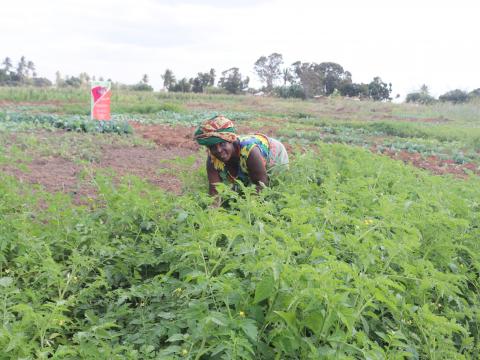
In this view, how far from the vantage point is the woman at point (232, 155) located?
379 cm

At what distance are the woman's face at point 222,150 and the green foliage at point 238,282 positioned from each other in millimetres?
653

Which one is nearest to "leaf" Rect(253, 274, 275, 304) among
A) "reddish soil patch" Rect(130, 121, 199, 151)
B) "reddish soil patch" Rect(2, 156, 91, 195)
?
"reddish soil patch" Rect(2, 156, 91, 195)

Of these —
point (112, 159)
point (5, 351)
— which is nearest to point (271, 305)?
point (5, 351)

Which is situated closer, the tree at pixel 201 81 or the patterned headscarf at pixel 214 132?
the patterned headscarf at pixel 214 132

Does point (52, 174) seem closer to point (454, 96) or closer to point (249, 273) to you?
point (249, 273)

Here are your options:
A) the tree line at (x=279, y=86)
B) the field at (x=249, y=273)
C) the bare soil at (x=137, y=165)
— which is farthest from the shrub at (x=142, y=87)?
the field at (x=249, y=273)

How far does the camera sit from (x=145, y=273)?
→ 2754 mm

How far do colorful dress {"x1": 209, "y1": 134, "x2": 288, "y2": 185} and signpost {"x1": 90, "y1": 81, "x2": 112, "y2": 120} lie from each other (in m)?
9.84

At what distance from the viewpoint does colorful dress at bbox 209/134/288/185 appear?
3.99 m

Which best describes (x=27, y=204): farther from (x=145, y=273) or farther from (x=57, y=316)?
(x=57, y=316)

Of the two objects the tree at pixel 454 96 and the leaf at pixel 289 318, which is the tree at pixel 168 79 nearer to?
the tree at pixel 454 96

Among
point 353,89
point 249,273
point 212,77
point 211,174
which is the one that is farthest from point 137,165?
point 212,77

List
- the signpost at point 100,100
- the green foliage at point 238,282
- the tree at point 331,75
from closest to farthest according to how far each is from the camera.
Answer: the green foliage at point 238,282 → the signpost at point 100,100 → the tree at point 331,75

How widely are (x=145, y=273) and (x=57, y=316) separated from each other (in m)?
0.91
